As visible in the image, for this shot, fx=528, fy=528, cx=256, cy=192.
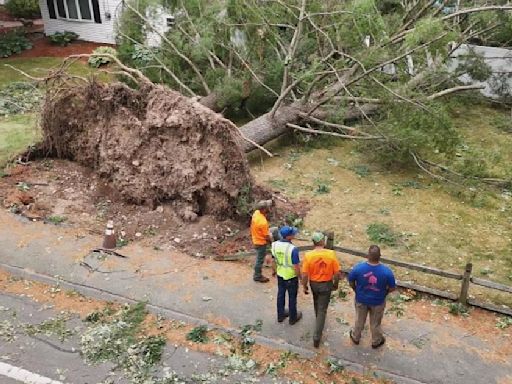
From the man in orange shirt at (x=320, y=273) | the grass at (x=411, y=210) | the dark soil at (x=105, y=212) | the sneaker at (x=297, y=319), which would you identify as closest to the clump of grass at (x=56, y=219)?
the dark soil at (x=105, y=212)

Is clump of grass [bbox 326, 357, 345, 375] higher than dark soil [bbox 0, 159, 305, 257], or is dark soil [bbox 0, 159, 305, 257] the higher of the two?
dark soil [bbox 0, 159, 305, 257]

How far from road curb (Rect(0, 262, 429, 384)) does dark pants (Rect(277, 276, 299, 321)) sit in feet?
1.39

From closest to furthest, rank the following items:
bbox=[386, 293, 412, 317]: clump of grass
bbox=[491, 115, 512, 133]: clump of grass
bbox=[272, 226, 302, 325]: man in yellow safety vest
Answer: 1. bbox=[272, 226, 302, 325]: man in yellow safety vest
2. bbox=[386, 293, 412, 317]: clump of grass
3. bbox=[491, 115, 512, 133]: clump of grass

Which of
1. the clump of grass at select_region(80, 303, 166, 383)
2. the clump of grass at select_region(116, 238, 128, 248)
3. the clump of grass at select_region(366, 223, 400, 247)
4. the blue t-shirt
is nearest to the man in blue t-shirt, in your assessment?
the blue t-shirt

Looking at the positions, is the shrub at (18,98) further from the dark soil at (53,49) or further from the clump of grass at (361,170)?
the clump of grass at (361,170)

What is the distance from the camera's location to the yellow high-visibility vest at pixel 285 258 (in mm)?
6977

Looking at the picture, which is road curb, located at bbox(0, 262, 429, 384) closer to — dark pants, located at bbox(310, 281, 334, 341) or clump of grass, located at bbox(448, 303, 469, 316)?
dark pants, located at bbox(310, 281, 334, 341)

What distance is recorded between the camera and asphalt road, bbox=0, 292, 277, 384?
259 inches

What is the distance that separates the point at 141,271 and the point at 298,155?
608 cm

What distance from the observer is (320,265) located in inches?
262

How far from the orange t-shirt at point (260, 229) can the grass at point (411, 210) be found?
1.79 metres

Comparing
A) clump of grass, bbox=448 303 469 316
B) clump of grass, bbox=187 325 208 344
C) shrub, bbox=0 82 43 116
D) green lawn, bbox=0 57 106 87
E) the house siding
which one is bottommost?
clump of grass, bbox=448 303 469 316

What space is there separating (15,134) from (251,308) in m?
9.72

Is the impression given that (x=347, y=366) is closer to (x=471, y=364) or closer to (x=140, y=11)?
(x=471, y=364)
